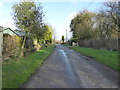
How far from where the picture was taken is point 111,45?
27125mm

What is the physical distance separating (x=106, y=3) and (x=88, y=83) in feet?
94.5

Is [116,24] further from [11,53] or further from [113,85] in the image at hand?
[113,85]

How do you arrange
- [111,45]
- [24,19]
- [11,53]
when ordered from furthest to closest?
[111,45] → [24,19] → [11,53]

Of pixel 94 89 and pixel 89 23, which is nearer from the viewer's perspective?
pixel 94 89

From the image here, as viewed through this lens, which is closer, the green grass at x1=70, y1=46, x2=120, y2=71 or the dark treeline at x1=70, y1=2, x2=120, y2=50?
the green grass at x1=70, y1=46, x2=120, y2=71

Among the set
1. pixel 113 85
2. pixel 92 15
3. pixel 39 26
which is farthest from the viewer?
pixel 92 15

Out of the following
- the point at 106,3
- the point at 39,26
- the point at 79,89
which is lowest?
the point at 79,89

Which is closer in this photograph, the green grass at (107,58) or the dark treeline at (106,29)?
the green grass at (107,58)

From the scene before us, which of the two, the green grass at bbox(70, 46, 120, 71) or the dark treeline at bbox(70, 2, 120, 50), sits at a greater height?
the dark treeline at bbox(70, 2, 120, 50)

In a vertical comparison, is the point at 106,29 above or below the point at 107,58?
above

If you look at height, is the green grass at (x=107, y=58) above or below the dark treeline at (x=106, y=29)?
below

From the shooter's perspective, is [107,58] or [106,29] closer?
[107,58]

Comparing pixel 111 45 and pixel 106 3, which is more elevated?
pixel 106 3

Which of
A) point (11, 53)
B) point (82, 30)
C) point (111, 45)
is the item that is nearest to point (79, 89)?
point (11, 53)
